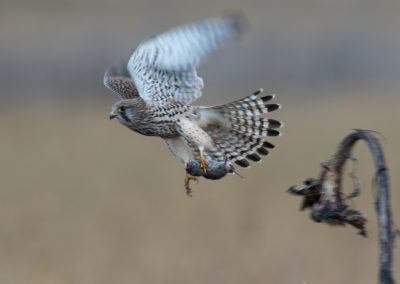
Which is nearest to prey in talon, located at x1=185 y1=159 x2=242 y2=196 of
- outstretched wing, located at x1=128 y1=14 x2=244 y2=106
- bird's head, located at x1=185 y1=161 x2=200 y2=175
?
bird's head, located at x1=185 y1=161 x2=200 y2=175

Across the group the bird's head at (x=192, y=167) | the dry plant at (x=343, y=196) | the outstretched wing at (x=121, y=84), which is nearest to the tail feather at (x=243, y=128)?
the outstretched wing at (x=121, y=84)

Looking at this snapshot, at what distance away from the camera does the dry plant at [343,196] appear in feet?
5.91

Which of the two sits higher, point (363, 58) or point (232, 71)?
point (363, 58)

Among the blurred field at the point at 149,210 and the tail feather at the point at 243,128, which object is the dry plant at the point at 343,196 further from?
the tail feather at the point at 243,128

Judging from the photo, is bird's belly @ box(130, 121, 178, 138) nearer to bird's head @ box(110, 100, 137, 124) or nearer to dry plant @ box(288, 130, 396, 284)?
bird's head @ box(110, 100, 137, 124)

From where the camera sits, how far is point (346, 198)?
6.86ft

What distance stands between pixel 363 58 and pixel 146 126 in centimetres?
2586

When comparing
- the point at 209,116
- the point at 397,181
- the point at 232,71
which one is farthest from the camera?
the point at 232,71

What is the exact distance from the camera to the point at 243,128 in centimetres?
455

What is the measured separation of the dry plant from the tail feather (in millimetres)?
2290

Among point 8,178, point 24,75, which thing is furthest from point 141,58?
point 24,75

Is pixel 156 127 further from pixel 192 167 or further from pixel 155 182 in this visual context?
pixel 155 182

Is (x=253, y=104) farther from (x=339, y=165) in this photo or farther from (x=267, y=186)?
(x=267, y=186)

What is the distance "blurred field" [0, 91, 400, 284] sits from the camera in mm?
6066
